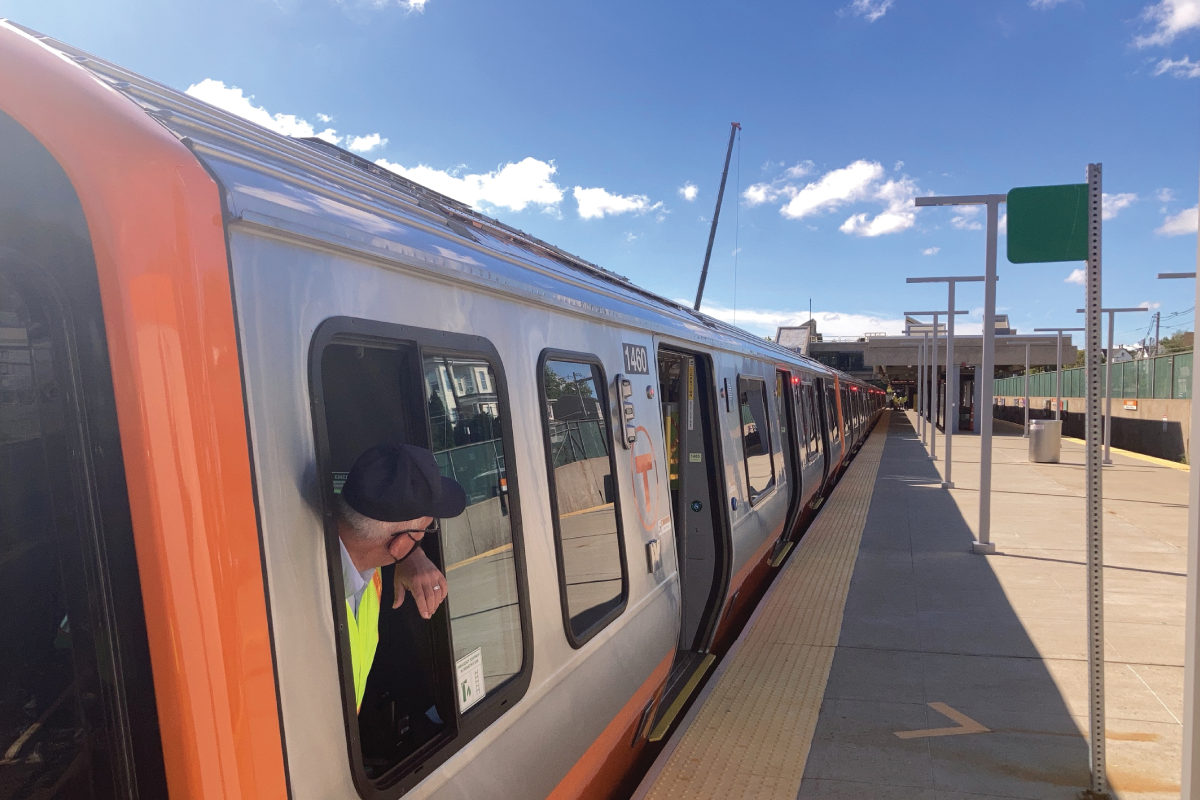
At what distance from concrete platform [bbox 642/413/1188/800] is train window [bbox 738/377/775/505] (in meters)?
1.01


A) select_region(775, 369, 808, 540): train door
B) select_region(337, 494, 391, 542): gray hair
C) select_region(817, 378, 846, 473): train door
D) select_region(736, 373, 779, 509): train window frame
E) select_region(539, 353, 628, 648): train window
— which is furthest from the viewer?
select_region(817, 378, 846, 473): train door

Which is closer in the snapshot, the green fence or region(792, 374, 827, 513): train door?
region(792, 374, 827, 513): train door

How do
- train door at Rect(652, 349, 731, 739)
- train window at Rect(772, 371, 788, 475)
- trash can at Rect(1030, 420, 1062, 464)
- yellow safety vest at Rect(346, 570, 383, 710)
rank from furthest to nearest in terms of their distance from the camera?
trash can at Rect(1030, 420, 1062, 464), train window at Rect(772, 371, 788, 475), train door at Rect(652, 349, 731, 739), yellow safety vest at Rect(346, 570, 383, 710)

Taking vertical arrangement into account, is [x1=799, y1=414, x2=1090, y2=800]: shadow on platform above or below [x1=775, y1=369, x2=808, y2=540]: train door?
below

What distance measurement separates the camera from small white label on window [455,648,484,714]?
2.01 meters

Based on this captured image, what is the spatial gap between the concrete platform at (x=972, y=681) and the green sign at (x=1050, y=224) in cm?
252

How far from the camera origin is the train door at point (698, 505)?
5059 millimetres

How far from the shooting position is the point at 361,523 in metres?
1.64

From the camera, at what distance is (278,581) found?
1412 mm

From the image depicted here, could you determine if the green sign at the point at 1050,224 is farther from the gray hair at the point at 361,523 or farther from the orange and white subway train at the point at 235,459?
the gray hair at the point at 361,523

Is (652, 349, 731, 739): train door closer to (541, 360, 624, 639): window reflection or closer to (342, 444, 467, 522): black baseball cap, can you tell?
(541, 360, 624, 639): window reflection

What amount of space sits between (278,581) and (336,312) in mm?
589

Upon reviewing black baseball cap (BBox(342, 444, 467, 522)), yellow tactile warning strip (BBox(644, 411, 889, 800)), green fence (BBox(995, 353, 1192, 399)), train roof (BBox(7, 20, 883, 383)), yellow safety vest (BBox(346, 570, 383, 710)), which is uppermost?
train roof (BBox(7, 20, 883, 383))

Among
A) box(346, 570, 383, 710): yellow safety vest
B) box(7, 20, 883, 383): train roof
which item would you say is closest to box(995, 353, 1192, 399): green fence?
box(7, 20, 883, 383): train roof
